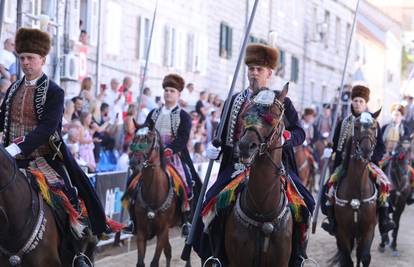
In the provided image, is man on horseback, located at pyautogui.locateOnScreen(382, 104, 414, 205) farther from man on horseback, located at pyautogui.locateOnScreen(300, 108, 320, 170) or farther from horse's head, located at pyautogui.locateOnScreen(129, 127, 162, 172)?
man on horseback, located at pyautogui.locateOnScreen(300, 108, 320, 170)

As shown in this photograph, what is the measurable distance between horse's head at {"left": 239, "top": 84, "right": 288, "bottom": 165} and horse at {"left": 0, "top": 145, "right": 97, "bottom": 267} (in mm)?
1826

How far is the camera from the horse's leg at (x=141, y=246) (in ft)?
38.2

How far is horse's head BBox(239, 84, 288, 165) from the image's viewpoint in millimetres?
6777

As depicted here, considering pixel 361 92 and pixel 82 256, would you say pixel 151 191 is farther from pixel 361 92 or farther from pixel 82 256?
pixel 82 256

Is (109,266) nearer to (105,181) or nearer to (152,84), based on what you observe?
(105,181)

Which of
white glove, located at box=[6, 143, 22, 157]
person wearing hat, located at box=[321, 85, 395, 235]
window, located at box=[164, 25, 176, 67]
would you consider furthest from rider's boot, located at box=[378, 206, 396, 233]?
window, located at box=[164, 25, 176, 67]

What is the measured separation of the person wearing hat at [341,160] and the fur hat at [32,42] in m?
5.45

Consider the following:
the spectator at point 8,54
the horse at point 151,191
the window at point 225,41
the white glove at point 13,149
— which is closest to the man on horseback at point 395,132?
the horse at point 151,191

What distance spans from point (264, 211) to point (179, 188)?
5.14 meters

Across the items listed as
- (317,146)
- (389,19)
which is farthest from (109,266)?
(389,19)

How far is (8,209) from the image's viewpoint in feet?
23.9

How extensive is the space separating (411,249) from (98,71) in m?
9.18

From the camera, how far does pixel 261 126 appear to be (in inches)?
275

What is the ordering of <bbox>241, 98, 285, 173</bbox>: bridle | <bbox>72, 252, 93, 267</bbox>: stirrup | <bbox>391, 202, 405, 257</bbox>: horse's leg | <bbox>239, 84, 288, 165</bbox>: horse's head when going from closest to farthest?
<bbox>239, 84, 288, 165</bbox>: horse's head, <bbox>241, 98, 285, 173</bbox>: bridle, <bbox>72, 252, 93, 267</bbox>: stirrup, <bbox>391, 202, 405, 257</bbox>: horse's leg
